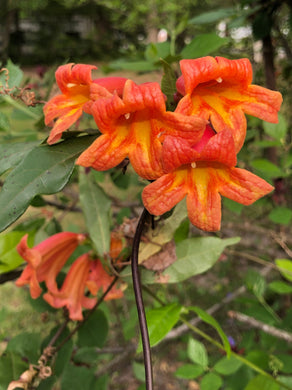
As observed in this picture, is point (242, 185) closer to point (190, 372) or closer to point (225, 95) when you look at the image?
point (225, 95)

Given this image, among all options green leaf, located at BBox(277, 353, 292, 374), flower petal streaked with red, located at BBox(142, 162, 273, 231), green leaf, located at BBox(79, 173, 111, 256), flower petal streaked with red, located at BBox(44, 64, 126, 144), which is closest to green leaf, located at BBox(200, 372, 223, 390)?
green leaf, located at BBox(277, 353, 292, 374)

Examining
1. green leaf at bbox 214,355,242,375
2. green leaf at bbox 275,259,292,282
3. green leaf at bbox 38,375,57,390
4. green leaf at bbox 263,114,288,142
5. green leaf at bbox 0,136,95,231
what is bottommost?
green leaf at bbox 214,355,242,375

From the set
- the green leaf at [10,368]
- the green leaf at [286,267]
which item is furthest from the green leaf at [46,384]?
the green leaf at [286,267]

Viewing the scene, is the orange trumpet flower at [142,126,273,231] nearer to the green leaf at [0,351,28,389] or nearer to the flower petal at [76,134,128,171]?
the flower petal at [76,134,128,171]

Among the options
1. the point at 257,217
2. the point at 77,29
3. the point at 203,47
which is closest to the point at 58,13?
the point at 77,29

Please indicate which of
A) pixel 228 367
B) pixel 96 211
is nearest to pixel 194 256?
pixel 96 211

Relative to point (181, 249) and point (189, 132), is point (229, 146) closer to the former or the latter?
point (189, 132)
